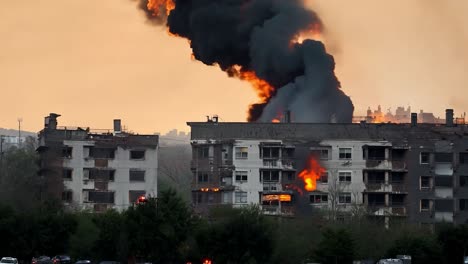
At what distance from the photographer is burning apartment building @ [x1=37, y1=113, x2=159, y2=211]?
472 ft

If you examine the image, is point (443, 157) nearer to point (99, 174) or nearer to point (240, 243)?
point (99, 174)

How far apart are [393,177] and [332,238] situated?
3271cm

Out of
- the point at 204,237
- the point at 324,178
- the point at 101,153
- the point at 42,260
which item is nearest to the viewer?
the point at 42,260

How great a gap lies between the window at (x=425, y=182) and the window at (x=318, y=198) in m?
9.49

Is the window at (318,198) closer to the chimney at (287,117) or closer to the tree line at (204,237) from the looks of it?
the chimney at (287,117)

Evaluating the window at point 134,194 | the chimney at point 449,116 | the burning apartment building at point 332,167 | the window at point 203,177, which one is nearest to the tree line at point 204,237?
the burning apartment building at point 332,167

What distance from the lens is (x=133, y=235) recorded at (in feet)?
366

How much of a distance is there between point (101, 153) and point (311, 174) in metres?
21.9

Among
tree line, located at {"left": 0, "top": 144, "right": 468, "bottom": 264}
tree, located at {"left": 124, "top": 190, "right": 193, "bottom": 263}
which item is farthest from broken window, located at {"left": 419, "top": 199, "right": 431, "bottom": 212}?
tree, located at {"left": 124, "top": 190, "right": 193, "bottom": 263}

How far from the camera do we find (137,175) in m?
145

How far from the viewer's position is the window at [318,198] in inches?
5492

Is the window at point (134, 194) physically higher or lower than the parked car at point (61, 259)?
higher

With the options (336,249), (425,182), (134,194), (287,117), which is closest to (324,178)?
(287,117)

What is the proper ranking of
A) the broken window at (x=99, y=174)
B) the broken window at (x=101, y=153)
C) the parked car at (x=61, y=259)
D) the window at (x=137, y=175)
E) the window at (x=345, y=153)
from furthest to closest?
the window at (x=137, y=175)
the broken window at (x=101, y=153)
the broken window at (x=99, y=174)
the window at (x=345, y=153)
the parked car at (x=61, y=259)
